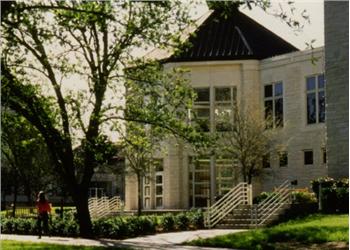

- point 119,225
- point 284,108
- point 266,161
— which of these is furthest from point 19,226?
point 284,108

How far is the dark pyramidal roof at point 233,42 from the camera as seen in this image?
37.7 meters

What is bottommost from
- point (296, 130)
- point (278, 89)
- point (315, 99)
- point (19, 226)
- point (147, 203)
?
point (19, 226)

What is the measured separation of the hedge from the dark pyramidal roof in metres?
13.3

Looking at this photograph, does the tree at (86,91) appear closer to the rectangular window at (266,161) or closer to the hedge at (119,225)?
the hedge at (119,225)

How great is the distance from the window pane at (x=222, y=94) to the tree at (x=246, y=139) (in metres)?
2.37

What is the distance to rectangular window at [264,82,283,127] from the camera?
36.1 m

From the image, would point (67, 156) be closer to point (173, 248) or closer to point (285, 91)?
point (173, 248)

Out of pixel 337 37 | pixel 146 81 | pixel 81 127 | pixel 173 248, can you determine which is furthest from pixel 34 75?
pixel 337 37

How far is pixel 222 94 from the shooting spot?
123 feet

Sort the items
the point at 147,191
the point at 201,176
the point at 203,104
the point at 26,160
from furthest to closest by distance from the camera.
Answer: the point at 26,160
the point at 147,191
the point at 201,176
the point at 203,104

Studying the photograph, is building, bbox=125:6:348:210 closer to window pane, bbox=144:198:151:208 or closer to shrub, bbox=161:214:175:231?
window pane, bbox=144:198:151:208

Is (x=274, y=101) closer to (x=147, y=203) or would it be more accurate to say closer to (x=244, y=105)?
(x=244, y=105)

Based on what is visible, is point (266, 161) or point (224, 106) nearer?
point (266, 161)

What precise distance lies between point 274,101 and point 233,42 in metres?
4.46
